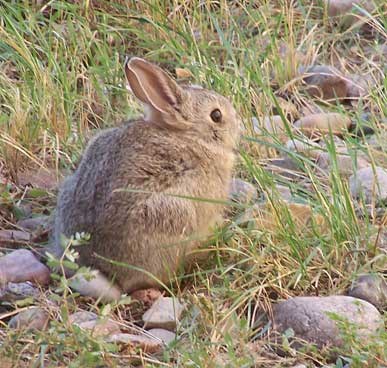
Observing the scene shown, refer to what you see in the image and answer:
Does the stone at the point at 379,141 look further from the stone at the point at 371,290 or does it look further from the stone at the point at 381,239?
the stone at the point at 371,290

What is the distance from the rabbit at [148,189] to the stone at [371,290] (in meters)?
0.62

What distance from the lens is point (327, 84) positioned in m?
6.55

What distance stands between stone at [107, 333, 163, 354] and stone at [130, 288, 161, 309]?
14.4 inches

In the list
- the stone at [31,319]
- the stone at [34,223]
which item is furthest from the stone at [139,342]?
the stone at [34,223]

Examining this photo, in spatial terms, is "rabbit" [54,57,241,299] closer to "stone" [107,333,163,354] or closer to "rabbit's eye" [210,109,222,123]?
"rabbit's eye" [210,109,222,123]

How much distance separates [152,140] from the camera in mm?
4781

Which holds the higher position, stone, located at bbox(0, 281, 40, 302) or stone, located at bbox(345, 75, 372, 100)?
stone, located at bbox(345, 75, 372, 100)

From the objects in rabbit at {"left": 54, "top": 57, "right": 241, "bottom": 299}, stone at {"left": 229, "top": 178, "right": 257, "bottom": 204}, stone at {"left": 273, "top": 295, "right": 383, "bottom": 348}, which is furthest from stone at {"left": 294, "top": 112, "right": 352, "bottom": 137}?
stone at {"left": 273, "top": 295, "right": 383, "bottom": 348}

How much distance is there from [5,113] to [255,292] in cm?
193

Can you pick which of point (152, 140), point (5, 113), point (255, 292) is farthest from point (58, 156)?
point (255, 292)

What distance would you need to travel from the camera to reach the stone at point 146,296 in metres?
4.59

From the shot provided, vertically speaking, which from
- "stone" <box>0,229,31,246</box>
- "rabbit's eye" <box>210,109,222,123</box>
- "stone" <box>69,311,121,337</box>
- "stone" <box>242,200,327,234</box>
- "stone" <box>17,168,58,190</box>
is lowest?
"stone" <box>0,229,31,246</box>

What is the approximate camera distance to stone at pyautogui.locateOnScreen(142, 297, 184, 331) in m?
4.36

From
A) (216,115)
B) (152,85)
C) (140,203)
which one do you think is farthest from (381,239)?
(152,85)
